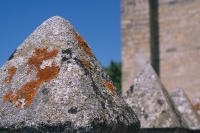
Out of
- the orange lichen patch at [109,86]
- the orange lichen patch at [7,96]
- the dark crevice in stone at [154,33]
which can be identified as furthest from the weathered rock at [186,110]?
the dark crevice in stone at [154,33]

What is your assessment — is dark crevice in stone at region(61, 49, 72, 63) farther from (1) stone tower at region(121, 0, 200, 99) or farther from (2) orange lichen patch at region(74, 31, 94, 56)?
(1) stone tower at region(121, 0, 200, 99)

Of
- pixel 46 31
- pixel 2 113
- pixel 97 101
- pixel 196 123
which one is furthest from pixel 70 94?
pixel 196 123

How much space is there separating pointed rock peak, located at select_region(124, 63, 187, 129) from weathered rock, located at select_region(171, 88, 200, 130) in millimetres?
678

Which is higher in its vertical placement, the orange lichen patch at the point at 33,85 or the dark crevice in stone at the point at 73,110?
the orange lichen patch at the point at 33,85

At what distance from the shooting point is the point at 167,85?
10.0 meters

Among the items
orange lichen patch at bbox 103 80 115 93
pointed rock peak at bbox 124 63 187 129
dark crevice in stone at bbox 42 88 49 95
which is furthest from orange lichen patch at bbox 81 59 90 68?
pointed rock peak at bbox 124 63 187 129

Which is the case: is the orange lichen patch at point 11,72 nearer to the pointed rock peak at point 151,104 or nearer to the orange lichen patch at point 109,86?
the orange lichen patch at point 109,86

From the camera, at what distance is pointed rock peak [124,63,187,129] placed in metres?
2.83

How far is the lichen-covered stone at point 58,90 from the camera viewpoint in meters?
1.55

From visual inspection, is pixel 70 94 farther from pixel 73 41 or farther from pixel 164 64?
pixel 164 64

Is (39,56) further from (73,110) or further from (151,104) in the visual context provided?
(151,104)

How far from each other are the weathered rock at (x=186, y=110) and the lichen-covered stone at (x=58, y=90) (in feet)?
6.42

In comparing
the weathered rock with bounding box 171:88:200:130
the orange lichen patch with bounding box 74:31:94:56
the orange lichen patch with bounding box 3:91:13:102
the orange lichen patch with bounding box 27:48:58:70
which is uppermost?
the weathered rock with bounding box 171:88:200:130

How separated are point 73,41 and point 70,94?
1.18 feet
